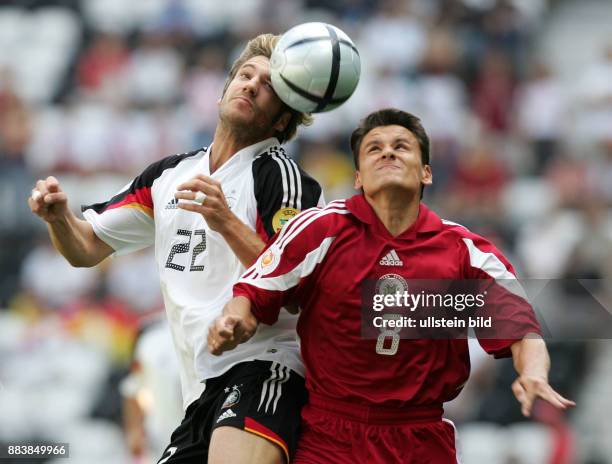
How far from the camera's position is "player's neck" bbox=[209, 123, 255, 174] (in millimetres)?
5281

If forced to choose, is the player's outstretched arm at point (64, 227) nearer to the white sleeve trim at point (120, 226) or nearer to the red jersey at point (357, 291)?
the white sleeve trim at point (120, 226)

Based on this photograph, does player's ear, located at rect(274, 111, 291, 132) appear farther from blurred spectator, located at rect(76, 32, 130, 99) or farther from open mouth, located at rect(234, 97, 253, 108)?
blurred spectator, located at rect(76, 32, 130, 99)

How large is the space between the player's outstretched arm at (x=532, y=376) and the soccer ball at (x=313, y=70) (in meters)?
1.42

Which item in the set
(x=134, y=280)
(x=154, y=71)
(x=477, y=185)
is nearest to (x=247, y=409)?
(x=134, y=280)

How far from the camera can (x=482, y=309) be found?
4.74m

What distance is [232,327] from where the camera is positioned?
4332 millimetres

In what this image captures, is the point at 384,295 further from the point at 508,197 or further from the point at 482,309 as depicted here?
the point at 508,197

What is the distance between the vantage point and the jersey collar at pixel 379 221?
15.9 feet

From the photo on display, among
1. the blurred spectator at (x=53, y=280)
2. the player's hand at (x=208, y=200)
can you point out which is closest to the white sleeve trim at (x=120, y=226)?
the player's hand at (x=208, y=200)

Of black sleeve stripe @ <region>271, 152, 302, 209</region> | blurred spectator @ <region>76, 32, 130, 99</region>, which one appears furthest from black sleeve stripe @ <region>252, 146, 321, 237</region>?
blurred spectator @ <region>76, 32, 130, 99</region>

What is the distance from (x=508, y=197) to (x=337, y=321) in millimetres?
6275

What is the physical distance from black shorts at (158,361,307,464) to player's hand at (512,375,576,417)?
1.00 m

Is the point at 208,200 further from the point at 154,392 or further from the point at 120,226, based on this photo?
the point at 154,392

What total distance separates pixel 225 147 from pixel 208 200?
0.66 m
